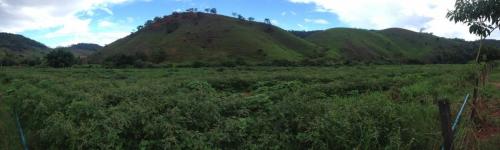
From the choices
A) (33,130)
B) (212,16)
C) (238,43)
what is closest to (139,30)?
(212,16)

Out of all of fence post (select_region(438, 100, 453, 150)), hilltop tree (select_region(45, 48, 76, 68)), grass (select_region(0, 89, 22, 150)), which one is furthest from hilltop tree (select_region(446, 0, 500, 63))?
hilltop tree (select_region(45, 48, 76, 68))

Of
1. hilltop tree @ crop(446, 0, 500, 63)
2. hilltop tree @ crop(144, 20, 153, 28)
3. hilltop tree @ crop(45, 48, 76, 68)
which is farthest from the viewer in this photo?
hilltop tree @ crop(144, 20, 153, 28)

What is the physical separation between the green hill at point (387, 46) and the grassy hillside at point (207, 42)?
10.9 meters

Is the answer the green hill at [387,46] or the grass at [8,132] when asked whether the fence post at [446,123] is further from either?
the green hill at [387,46]

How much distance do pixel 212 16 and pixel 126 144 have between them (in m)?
124

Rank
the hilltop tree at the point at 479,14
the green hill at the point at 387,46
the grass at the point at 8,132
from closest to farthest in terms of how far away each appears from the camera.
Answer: the hilltop tree at the point at 479,14 → the grass at the point at 8,132 → the green hill at the point at 387,46

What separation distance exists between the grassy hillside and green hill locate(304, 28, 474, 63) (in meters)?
10.9

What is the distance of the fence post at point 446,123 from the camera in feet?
16.4

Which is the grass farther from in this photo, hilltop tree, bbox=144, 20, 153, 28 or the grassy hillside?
hilltop tree, bbox=144, 20, 153, 28

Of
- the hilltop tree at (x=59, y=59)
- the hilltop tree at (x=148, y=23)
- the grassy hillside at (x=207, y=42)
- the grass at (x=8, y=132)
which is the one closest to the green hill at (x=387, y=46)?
the grassy hillside at (x=207, y=42)

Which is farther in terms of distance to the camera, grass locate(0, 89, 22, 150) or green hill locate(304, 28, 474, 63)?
green hill locate(304, 28, 474, 63)

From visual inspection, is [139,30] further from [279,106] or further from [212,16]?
[279,106]

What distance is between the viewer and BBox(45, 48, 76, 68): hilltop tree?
7512 centimetres

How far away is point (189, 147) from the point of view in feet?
19.7
